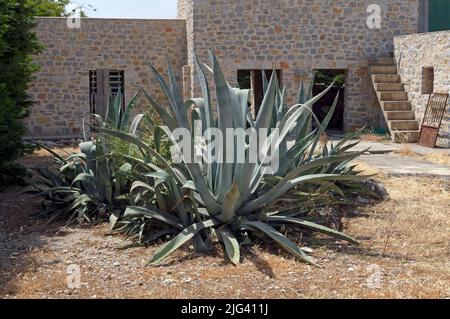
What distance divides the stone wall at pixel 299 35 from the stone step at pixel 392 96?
0.76m

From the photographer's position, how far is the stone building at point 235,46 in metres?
13.7

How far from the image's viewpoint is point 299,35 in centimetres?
1392

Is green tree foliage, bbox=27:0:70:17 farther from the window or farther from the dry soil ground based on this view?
the dry soil ground

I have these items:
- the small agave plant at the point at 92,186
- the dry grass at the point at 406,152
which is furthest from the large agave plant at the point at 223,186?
the dry grass at the point at 406,152

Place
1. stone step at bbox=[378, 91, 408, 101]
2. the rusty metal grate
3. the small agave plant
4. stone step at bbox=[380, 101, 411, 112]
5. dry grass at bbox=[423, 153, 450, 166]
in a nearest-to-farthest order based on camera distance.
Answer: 1. the small agave plant
2. dry grass at bbox=[423, 153, 450, 166]
3. the rusty metal grate
4. stone step at bbox=[380, 101, 411, 112]
5. stone step at bbox=[378, 91, 408, 101]

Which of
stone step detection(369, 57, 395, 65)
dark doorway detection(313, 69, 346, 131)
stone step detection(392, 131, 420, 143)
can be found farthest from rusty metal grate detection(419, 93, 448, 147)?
dark doorway detection(313, 69, 346, 131)

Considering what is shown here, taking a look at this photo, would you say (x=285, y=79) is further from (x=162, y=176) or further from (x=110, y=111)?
(x=162, y=176)

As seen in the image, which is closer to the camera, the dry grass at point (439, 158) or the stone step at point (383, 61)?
the dry grass at point (439, 158)

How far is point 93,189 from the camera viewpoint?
580 centimetres

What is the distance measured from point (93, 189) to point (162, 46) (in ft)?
29.9

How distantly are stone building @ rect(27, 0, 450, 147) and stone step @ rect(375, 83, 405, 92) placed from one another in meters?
0.17

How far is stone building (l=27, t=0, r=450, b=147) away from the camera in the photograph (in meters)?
13.7

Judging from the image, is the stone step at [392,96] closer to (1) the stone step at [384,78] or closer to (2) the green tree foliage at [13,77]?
(1) the stone step at [384,78]

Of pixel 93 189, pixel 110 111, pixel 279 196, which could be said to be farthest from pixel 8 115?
pixel 279 196
